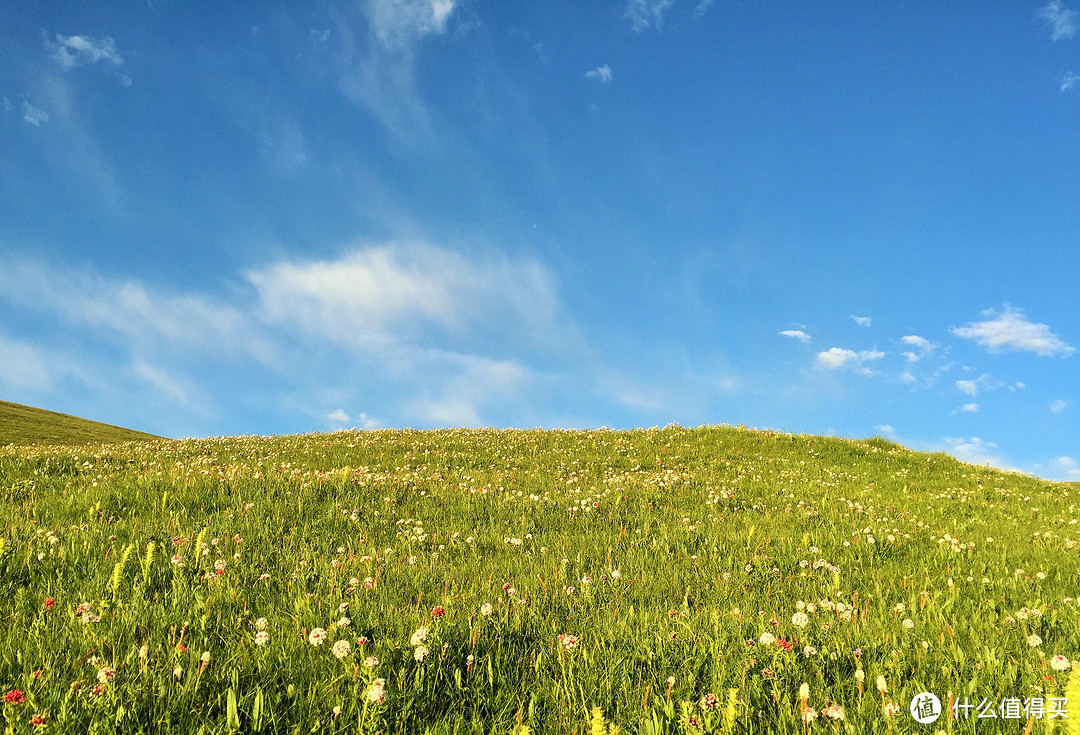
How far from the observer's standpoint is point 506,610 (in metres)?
5.10

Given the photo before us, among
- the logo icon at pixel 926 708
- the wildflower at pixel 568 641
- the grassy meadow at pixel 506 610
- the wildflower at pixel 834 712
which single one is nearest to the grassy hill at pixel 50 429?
the grassy meadow at pixel 506 610

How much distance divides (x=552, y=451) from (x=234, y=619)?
15.1m

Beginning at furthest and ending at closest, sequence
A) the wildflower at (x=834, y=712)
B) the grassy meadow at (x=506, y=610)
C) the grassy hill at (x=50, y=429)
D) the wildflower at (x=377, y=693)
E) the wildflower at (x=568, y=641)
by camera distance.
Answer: the grassy hill at (x=50, y=429) → the wildflower at (x=568, y=641) → the grassy meadow at (x=506, y=610) → the wildflower at (x=834, y=712) → the wildflower at (x=377, y=693)

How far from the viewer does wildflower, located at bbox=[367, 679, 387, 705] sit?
3369 millimetres

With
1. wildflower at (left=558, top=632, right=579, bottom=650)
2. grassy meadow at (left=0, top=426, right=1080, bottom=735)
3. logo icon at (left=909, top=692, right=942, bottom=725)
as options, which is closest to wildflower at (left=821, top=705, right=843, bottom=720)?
grassy meadow at (left=0, top=426, right=1080, bottom=735)

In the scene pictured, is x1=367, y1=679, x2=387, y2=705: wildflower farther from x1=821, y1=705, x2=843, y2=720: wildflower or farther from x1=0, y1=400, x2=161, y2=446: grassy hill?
x1=0, y1=400, x2=161, y2=446: grassy hill

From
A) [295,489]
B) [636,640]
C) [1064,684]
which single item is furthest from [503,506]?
[1064,684]

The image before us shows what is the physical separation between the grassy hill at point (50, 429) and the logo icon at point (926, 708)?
166ft

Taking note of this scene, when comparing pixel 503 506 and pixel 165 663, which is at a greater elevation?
pixel 503 506

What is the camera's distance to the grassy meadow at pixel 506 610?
370 centimetres

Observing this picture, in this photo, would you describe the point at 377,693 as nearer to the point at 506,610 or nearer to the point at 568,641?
the point at 568,641

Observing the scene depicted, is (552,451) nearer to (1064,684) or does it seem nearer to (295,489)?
(295,489)

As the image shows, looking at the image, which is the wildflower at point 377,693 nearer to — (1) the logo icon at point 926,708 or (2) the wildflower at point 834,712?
(2) the wildflower at point 834,712

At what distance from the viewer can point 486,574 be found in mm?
6516
